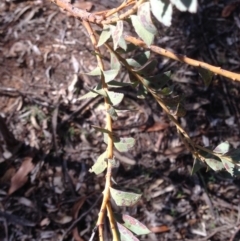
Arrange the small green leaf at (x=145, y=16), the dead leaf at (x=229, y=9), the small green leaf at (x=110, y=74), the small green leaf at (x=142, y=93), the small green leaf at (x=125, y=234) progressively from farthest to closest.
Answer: the dead leaf at (x=229, y=9) → the small green leaf at (x=142, y=93) → the small green leaf at (x=110, y=74) → the small green leaf at (x=125, y=234) → the small green leaf at (x=145, y=16)

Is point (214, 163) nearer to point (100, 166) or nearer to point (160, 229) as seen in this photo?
point (100, 166)

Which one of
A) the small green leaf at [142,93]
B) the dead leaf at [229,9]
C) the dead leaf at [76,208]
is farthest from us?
the dead leaf at [229,9]

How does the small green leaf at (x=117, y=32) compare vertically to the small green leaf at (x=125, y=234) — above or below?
above

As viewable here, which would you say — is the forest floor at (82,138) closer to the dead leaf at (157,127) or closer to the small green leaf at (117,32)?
the dead leaf at (157,127)

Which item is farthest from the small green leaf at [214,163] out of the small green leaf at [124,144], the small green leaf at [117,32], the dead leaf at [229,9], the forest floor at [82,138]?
the dead leaf at [229,9]

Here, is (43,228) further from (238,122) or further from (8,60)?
(238,122)

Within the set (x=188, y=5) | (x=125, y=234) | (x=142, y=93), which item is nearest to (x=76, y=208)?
(x=142, y=93)

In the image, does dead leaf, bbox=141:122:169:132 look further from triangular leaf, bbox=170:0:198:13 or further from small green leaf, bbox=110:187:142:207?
triangular leaf, bbox=170:0:198:13
